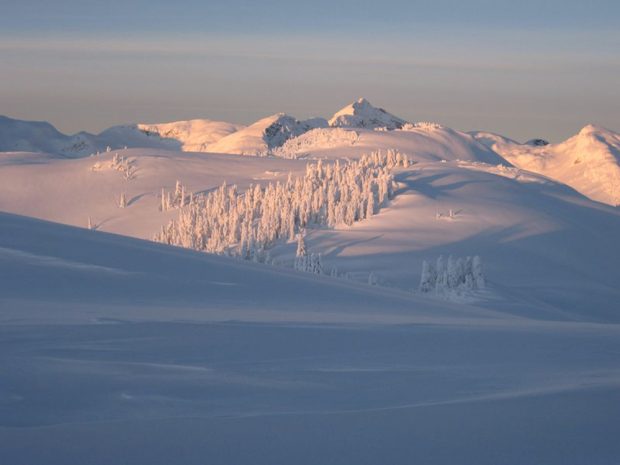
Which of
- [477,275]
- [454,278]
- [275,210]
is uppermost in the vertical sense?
[275,210]

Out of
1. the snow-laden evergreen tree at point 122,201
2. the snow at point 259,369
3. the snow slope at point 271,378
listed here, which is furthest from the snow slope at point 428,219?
the snow slope at point 271,378

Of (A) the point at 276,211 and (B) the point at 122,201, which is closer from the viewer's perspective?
(A) the point at 276,211

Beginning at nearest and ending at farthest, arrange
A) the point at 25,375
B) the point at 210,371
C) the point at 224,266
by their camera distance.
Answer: the point at 25,375
the point at 210,371
the point at 224,266

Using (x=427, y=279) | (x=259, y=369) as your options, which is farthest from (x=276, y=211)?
(x=259, y=369)

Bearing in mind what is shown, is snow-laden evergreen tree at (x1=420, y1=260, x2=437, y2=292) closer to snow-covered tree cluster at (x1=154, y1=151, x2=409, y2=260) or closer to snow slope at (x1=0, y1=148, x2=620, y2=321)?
snow slope at (x1=0, y1=148, x2=620, y2=321)

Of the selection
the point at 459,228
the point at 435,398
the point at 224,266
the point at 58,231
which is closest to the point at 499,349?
the point at 435,398

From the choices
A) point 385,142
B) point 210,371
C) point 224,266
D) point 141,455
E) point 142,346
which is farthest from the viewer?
point 385,142

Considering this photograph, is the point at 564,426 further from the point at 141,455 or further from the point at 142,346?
the point at 142,346

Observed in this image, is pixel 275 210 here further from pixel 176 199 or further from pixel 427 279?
pixel 427 279
